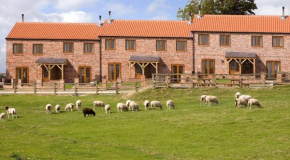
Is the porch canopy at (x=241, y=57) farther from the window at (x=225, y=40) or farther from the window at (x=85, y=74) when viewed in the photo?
the window at (x=85, y=74)

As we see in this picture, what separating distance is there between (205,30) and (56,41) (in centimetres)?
1662

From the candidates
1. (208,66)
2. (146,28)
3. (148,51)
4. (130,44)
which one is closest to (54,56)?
(130,44)

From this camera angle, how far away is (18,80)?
46.3 m

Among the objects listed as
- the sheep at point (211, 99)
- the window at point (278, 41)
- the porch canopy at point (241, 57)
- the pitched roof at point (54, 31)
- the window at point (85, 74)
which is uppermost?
the pitched roof at point (54, 31)

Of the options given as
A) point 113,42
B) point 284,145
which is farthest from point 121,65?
point 284,145

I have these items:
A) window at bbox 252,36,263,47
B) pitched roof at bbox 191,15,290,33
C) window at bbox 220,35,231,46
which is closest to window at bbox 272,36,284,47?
pitched roof at bbox 191,15,290,33

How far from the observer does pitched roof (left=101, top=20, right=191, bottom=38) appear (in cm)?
4981

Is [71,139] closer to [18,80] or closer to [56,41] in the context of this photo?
[18,80]

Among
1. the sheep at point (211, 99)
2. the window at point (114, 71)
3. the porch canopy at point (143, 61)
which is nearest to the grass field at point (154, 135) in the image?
the sheep at point (211, 99)

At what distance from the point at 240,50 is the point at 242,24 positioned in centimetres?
323

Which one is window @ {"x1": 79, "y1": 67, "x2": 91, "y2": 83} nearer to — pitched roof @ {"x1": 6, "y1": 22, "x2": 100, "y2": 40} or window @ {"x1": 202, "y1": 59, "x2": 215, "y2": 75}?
pitched roof @ {"x1": 6, "y1": 22, "x2": 100, "y2": 40}

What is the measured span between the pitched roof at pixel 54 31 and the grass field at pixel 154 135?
2391cm

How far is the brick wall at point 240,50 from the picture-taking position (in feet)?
161

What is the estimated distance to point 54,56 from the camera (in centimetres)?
4997
